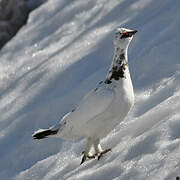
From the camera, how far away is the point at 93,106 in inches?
213

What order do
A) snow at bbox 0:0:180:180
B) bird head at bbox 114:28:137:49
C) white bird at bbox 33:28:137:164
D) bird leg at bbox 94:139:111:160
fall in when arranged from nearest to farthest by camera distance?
snow at bbox 0:0:180:180
white bird at bbox 33:28:137:164
bird head at bbox 114:28:137:49
bird leg at bbox 94:139:111:160

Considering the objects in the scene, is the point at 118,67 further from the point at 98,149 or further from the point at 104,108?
the point at 98,149

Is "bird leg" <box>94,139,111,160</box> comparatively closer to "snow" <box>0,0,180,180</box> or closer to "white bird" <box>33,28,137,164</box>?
"white bird" <box>33,28,137,164</box>

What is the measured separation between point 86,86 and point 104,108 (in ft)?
6.98

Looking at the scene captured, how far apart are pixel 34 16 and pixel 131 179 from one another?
24.7 ft

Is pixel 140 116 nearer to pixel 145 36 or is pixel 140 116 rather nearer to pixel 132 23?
pixel 145 36

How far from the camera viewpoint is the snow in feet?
16.6

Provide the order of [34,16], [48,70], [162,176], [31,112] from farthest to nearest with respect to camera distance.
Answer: [34,16] < [48,70] < [31,112] < [162,176]

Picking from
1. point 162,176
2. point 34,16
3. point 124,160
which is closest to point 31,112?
point 124,160

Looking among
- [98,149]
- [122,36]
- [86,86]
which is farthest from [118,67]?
[86,86]

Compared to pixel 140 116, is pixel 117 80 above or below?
above

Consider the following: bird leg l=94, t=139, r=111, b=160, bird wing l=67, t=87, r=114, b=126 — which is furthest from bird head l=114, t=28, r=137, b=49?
bird leg l=94, t=139, r=111, b=160

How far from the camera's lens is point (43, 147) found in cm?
684

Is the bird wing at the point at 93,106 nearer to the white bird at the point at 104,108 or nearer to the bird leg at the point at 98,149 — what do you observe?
the white bird at the point at 104,108
